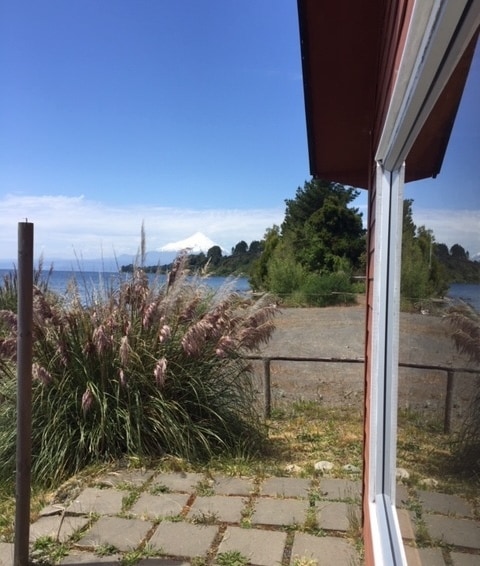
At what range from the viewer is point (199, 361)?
4.43 m

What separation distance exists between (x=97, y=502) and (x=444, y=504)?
2611mm

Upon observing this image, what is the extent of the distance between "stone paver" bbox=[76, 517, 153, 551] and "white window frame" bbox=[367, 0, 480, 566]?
1.26 meters

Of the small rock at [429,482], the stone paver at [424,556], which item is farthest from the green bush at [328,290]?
the small rock at [429,482]

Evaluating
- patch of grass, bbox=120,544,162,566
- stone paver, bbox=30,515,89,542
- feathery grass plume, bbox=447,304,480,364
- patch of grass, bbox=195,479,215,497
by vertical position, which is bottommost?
patch of grass, bbox=120,544,162,566

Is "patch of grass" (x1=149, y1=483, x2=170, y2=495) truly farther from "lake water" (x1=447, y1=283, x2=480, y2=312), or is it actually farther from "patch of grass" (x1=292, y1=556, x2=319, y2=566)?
"lake water" (x1=447, y1=283, x2=480, y2=312)

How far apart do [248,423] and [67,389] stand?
1430 mm

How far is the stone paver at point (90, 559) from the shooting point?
2.68 m

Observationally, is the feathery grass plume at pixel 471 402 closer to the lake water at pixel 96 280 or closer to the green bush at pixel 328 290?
the lake water at pixel 96 280

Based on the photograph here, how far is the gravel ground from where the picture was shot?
1123 mm

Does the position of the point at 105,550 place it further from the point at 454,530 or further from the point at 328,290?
the point at 328,290

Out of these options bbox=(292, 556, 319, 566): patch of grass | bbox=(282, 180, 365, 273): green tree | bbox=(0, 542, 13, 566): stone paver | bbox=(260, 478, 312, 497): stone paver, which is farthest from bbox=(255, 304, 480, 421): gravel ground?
bbox=(282, 180, 365, 273): green tree

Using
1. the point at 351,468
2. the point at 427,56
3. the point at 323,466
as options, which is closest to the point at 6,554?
the point at 323,466

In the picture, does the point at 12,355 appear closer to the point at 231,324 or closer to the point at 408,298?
the point at 231,324

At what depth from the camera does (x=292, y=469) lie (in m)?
3.99
